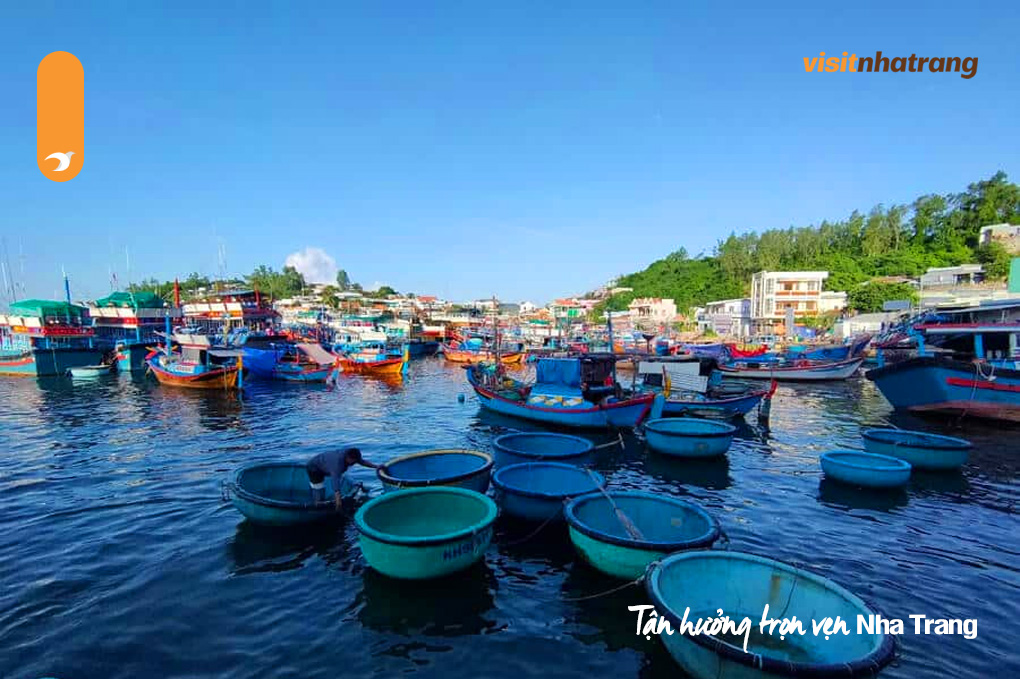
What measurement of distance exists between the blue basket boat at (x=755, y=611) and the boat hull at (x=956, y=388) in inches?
861

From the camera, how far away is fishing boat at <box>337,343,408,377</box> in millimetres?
44250

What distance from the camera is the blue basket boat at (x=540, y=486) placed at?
10.2m

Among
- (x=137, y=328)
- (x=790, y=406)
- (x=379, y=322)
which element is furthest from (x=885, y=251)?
(x=137, y=328)

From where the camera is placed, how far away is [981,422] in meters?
21.8

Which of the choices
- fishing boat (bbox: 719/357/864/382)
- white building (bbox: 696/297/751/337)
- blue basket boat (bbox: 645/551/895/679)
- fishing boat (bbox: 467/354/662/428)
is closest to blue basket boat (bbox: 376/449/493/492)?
blue basket boat (bbox: 645/551/895/679)

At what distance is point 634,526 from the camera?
9367mm

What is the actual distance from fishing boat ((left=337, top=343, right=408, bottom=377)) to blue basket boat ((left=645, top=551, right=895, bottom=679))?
3811 cm

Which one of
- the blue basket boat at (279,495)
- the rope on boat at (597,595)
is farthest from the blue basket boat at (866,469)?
the blue basket boat at (279,495)

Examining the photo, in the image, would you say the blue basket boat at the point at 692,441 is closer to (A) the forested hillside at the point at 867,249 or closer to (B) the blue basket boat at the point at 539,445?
(B) the blue basket boat at the point at 539,445

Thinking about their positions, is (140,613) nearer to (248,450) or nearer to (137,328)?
(248,450)

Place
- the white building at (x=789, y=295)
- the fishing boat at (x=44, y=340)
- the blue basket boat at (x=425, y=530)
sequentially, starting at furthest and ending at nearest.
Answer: the white building at (x=789, y=295) < the fishing boat at (x=44, y=340) < the blue basket boat at (x=425, y=530)

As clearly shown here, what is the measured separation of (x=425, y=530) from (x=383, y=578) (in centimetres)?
136

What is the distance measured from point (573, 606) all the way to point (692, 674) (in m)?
2.50

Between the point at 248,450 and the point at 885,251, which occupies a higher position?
the point at 885,251
